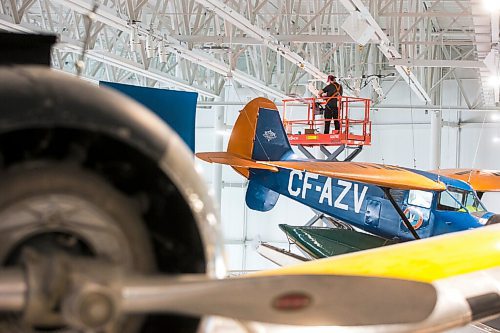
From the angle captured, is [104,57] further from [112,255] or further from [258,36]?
[112,255]

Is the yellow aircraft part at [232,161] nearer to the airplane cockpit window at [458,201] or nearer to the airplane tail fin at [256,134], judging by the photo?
the airplane tail fin at [256,134]

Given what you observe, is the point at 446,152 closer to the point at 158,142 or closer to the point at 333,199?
the point at 333,199

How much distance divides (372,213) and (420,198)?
880 millimetres

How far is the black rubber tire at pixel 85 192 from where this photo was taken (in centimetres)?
127

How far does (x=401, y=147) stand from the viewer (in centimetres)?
2634

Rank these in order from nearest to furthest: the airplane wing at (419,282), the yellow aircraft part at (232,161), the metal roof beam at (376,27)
Answer: the airplane wing at (419,282)
the metal roof beam at (376,27)
the yellow aircraft part at (232,161)

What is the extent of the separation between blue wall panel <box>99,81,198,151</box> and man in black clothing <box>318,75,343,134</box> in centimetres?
1117

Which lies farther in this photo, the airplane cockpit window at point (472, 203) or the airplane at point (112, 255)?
the airplane cockpit window at point (472, 203)

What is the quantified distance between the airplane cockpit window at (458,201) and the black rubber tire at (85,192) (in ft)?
33.4

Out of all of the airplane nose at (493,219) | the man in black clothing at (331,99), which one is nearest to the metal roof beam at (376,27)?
the man in black clothing at (331,99)

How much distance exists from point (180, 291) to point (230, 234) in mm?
26555

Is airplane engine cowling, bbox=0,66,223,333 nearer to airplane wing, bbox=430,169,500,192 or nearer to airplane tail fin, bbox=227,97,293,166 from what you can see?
airplane tail fin, bbox=227,97,293,166

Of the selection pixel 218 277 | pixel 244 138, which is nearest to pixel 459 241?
pixel 218 277

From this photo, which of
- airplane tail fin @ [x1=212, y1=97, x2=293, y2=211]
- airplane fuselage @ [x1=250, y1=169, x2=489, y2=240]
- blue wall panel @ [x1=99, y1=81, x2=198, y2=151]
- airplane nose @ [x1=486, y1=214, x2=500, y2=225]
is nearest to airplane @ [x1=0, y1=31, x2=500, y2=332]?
blue wall panel @ [x1=99, y1=81, x2=198, y2=151]
